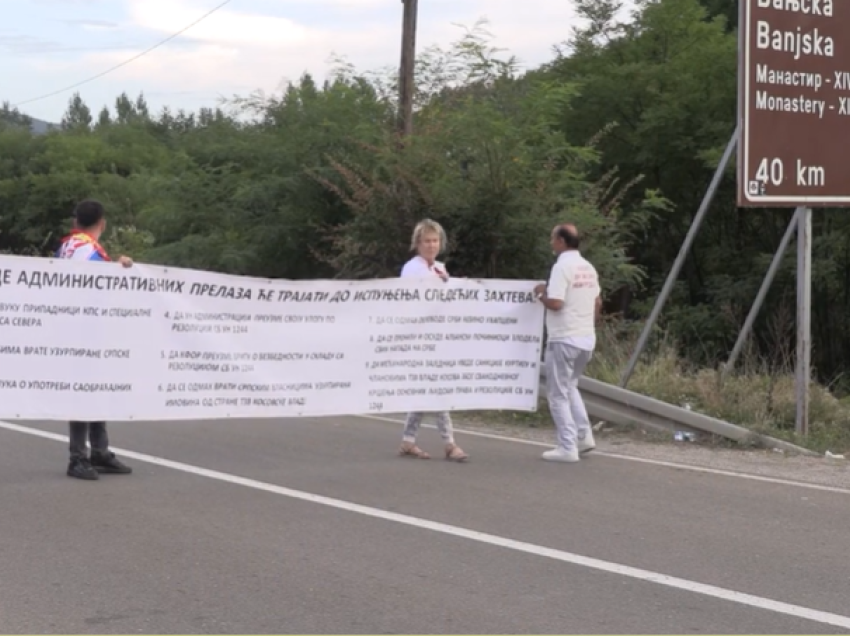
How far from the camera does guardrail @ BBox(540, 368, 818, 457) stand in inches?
424

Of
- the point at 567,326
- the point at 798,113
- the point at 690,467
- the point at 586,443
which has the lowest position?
the point at 690,467

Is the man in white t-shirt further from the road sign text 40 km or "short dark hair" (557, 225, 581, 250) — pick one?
the road sign text 40 km

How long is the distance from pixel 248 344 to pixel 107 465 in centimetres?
137

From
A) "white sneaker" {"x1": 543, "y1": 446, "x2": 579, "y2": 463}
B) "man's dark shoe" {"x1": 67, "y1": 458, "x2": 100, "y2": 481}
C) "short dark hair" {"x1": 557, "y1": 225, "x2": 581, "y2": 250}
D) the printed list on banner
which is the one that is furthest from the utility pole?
"man's dark shoe" {"x1": 67, "y1": 458, "x2": 100, "y2": 481}

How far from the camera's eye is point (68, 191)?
5462 centimetres

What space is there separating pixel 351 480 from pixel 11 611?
3492mm

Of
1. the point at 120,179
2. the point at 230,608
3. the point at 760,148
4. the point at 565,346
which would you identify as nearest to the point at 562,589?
the point at 230,608

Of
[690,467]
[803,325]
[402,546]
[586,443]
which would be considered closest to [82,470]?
[402,546]

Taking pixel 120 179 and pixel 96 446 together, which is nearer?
pixel 96 446

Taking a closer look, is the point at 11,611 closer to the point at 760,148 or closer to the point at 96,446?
the point at 96,446

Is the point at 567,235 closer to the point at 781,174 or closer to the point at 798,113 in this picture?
the point at 781,174

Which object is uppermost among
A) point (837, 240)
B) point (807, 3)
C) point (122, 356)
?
point (807, 3)

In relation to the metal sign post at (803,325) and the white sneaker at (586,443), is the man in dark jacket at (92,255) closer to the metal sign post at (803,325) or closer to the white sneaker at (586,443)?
the white sneaker at (586,443)

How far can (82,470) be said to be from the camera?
28.1 ft
